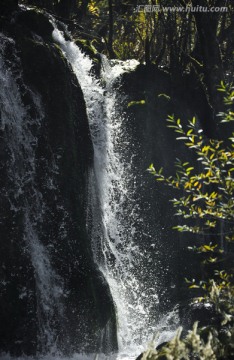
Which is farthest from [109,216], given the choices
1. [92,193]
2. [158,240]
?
[158,240]

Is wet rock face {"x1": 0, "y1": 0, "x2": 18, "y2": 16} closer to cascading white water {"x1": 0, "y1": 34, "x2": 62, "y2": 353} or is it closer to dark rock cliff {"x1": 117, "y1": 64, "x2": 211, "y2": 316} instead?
cascading white water {"x1": 0, "y1": 34, "x2": 62, "y2": 353}

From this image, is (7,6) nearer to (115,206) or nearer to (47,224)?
(47,224)

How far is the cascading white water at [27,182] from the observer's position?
1116 cm

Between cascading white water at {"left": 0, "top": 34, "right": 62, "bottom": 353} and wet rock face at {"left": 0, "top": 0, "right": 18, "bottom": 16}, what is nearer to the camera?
cascading white water at {"left": 0, "top": 34, "right": 62, "bottom": 353}

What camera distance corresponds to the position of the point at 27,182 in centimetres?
1138

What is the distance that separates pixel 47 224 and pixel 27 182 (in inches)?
29.9

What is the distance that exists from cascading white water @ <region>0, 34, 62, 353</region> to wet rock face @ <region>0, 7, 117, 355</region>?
0.02m

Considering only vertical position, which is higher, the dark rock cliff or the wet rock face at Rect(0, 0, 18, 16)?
the wet rock face at Rect(0, 0, 18, 16)

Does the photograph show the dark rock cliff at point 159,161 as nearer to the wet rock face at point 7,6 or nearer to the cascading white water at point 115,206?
the cascading white water at point 115,206

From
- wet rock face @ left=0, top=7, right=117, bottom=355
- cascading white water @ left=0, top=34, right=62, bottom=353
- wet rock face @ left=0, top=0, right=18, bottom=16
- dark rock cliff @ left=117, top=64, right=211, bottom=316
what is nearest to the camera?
wet rock face @ left=0, top=7, right=117, bottom=355

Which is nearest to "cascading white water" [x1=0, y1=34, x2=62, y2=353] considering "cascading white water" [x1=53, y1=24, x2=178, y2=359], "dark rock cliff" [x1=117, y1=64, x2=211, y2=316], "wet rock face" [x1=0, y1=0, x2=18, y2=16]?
"wet rock face" [x1=0, y1=0, x2=18, y2=16]

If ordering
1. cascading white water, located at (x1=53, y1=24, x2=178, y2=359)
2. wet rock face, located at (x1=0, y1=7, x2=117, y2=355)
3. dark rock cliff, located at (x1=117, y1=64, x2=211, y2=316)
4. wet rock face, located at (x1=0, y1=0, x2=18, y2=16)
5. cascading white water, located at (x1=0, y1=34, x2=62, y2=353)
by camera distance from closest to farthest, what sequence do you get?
1. wet rock face, located at (x1=0, y1=7, x2=117, y2=355)
2. cascading white water, located at (x1=0, y1=34, x2=62, y2=353)
3. wet rock face, located at (x1=0, y1=0, x2=18, y2=16)
4. cascading white water, located at (x1=53, y1=24, x2=178, y2=359)
5. dark rock cliff, located at (x1=117, y1=64, x2=211, y2=316)

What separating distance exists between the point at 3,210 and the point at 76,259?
5.31ft

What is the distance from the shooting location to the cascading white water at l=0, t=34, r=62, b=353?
11164 mm
